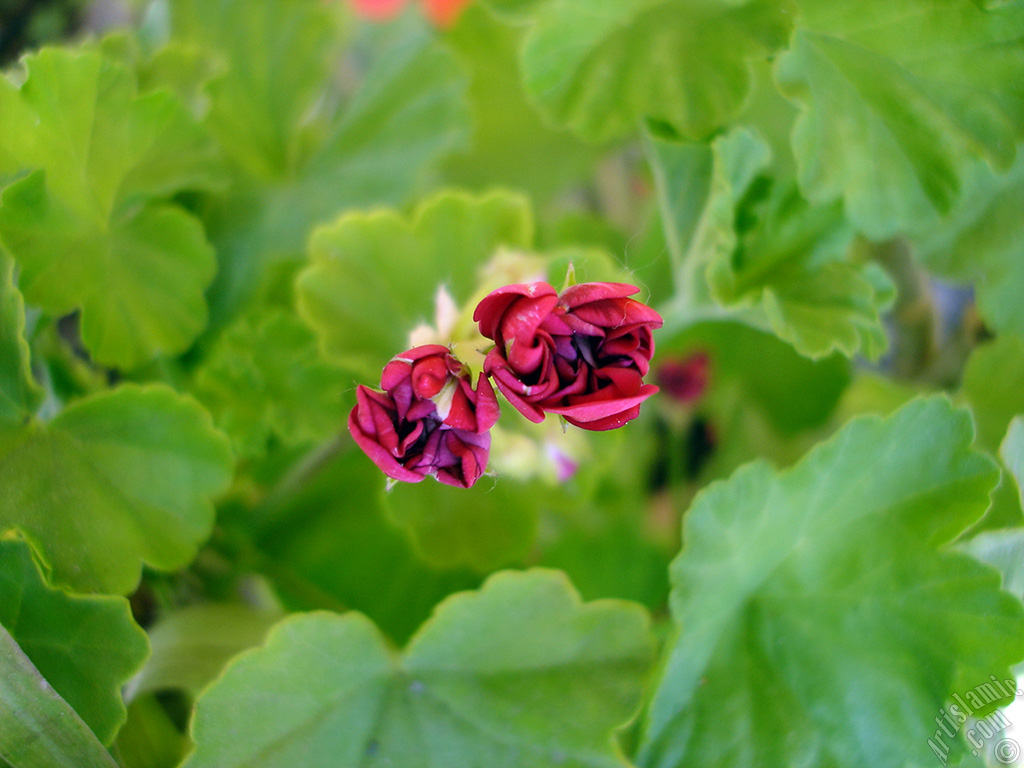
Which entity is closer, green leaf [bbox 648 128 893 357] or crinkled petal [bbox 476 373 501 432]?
crinkled petal [bbox 476 373 501 432]

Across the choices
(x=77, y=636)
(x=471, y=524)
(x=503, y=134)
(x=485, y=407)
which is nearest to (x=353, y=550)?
(x=471, y=524)

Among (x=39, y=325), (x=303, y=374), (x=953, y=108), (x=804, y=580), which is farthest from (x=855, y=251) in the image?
(x=39, y=325)

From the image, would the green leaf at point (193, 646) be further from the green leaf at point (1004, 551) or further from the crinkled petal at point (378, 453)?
the green leaf at point (1004, 551)

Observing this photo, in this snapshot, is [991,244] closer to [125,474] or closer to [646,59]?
[646,59]

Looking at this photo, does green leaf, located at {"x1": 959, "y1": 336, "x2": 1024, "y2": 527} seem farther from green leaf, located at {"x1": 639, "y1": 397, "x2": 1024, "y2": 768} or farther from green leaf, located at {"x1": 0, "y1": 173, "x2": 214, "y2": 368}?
green leaf, located at {"x1": 0, "y1": 173, "x2": 214, "y2": 368}

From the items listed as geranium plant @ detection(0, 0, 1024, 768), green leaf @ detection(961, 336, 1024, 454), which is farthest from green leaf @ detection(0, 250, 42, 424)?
green leaf @ detection(961, 336, 1024, 454)
